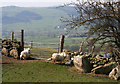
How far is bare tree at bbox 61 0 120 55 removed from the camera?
12062 millimetres

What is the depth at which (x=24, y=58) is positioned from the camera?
64.2 feet

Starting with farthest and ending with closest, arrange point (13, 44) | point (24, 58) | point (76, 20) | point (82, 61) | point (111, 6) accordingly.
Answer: point (13, 44) → point (24, 58) → point (82, 61) → point (76, 20) → point (111, 6)

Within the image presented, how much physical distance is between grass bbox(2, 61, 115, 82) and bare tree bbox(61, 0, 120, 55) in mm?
2502

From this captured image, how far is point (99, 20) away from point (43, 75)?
17.5 feet

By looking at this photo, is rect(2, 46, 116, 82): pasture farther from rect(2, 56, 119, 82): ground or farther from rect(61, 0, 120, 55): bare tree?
rect(61, 0, 120, 55): bare tree

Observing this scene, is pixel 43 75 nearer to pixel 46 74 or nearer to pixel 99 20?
pixel 46 74

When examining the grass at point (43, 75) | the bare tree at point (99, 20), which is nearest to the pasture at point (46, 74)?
the grass at point (43, 75)

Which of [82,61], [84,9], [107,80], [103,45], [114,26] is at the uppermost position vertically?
[84,9]

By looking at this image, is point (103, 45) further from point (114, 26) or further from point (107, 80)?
point (107, 80)

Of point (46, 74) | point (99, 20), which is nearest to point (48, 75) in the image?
point (46, 74)

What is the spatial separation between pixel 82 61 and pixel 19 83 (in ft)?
17.6

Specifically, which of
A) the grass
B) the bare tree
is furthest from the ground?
the bare tree

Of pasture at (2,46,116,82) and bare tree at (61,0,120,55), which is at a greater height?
bare tree at (61,0,120,55)

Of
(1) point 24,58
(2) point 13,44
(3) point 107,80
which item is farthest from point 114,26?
(2) point 13,44
